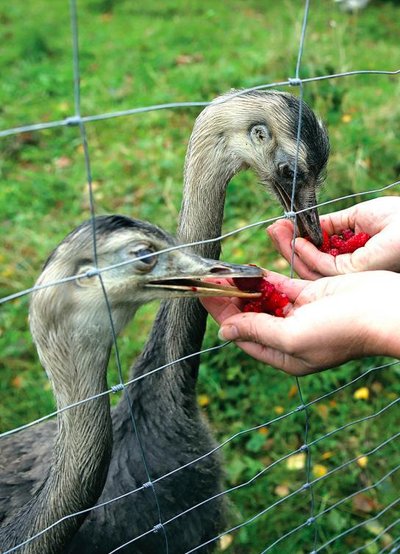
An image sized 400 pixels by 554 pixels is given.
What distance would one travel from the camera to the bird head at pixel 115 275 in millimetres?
1762

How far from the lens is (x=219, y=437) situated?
134 inches

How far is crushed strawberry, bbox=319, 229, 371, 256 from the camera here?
2336 mm

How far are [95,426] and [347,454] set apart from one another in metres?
1.78

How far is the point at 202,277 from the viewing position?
187 centimetres

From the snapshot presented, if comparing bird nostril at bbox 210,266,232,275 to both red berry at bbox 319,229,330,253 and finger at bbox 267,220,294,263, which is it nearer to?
finger at bbox 267,220,294,263

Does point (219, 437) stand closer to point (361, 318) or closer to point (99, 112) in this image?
point (361, 318)

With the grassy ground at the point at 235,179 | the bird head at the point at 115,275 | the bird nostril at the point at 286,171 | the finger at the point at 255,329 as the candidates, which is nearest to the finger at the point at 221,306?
the finger at the point at 255,329

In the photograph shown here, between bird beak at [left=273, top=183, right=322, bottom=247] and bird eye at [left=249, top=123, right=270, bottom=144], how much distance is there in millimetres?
190

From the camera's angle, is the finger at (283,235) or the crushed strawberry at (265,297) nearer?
the crushed strawberry at (265,297)

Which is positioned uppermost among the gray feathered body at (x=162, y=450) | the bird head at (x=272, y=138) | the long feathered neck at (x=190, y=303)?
Answer: the bird head at (x=272, y=138)

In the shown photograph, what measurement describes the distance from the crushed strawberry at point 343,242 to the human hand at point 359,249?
33 mm

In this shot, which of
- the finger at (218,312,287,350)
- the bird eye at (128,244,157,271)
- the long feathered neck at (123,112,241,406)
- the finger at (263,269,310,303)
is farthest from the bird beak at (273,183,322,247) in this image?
the bird eye at (128,244,157,271)

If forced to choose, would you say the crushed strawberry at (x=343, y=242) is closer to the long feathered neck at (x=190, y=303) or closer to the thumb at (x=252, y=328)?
the long feathered neck at (x=190, y=303)

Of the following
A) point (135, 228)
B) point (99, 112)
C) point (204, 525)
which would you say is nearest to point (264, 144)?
point (135, 228)
